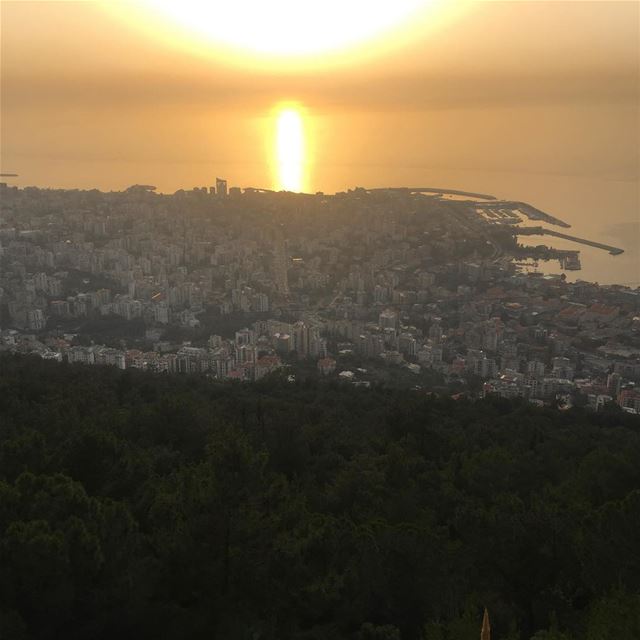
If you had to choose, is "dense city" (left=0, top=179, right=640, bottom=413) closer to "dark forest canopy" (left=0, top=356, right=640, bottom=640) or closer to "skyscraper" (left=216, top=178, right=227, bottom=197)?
"skyscraper" (left=216, top=178, right=227, bottom=197)

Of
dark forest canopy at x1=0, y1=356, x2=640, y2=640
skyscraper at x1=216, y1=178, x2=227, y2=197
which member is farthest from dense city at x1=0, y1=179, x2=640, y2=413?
dark forest canopy at x1=0, y1=356, x2=640, y2=640

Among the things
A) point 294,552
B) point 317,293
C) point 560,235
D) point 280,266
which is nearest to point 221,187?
point 280,266

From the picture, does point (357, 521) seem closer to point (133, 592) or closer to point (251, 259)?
point (133, 592)

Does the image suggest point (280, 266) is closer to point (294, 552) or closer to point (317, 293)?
point (317, 293)

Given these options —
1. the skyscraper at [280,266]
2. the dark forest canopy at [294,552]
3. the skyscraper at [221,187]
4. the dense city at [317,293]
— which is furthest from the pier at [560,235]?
the dark forest canopy at [294,552]

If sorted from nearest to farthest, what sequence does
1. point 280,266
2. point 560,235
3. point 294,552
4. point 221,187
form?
1. point 294,552
2. point 280,266
3. point 560,235
4. point 221,187

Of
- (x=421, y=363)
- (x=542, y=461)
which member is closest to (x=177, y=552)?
(x=542, y=461)

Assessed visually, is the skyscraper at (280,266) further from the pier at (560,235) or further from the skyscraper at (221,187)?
the pier at (560,235)

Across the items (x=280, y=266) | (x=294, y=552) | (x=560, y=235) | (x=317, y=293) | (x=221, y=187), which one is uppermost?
(x=221, y=187)

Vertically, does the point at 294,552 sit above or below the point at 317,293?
below
